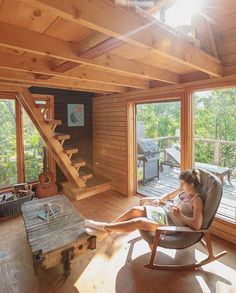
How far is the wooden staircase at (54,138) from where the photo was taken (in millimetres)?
3322

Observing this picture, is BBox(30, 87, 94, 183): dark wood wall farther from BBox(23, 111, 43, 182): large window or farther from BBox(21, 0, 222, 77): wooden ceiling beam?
BBox(21, 0, 222, 77): wooden ceiling beam

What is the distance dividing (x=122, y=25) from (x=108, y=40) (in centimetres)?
32

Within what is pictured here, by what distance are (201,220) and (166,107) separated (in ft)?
8.34

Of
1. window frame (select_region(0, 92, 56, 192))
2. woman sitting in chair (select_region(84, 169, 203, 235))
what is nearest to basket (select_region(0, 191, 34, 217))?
window frame (select_region(0, 92, 56, 192))

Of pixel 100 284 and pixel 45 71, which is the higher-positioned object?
pixel 45 71

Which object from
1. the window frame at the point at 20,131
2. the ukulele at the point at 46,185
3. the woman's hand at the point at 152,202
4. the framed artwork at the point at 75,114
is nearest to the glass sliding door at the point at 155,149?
the framed artwork at the point at 75,114

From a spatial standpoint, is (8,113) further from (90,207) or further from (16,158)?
(90,207)

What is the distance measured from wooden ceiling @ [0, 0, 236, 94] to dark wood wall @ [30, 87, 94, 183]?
4.98 feet

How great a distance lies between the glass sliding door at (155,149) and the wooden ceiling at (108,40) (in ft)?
4.70

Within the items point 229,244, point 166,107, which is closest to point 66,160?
point 166,107

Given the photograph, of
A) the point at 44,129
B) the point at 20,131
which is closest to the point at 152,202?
the point at 44,129

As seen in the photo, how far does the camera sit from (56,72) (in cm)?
237

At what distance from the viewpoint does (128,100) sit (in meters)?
3.95

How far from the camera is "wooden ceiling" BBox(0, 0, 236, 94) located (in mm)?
1199
